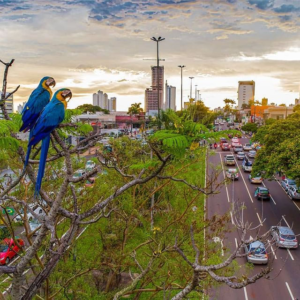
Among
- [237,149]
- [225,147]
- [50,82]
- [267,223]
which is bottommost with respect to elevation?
[267,223]

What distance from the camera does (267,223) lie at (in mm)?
25578

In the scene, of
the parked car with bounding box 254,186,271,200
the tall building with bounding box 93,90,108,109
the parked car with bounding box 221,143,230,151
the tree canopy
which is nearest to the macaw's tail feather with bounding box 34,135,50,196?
the tree canopy

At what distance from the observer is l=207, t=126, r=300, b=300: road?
16484 millimetres

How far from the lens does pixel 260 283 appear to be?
56.9 ft

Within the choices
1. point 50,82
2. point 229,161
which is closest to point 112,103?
point 229,161

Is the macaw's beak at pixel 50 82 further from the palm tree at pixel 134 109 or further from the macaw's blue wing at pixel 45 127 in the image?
the palm tree at pixel 134 109

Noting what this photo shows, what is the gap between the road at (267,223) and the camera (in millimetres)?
16484

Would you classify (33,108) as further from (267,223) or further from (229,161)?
(229,161)

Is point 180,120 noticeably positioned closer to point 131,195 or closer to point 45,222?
point 45,222

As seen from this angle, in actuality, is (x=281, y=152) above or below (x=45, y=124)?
below

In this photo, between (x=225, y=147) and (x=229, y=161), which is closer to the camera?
(x=229, y=161)

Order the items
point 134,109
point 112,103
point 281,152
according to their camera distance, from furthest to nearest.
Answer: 1. point 112,103
2. point 134,109
3. point 281,152

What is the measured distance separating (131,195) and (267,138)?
1729 centimetres

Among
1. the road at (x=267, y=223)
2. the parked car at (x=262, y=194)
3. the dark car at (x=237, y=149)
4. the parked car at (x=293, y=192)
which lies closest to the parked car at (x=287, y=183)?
the road at (x=267, y=223)
